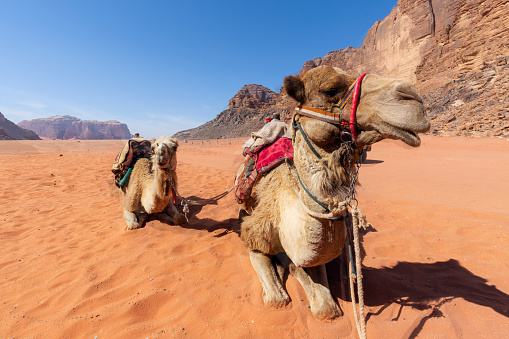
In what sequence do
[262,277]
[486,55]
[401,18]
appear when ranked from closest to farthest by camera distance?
[262,277] < [486,55] < [401,18]

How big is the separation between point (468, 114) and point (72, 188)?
2940cm

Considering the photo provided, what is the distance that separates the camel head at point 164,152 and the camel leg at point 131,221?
→ 1.23 metres

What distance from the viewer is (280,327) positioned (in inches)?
77.5

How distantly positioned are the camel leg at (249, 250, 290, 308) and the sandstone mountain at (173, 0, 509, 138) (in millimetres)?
1614

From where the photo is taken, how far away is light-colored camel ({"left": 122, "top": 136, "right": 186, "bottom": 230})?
3.57 m

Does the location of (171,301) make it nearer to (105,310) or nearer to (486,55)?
(105,310)

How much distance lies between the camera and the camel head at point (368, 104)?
4.37 ft

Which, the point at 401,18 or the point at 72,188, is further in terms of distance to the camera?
the point at 401,18

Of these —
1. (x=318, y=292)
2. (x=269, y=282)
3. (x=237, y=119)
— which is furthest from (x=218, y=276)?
(x=237, y=119)

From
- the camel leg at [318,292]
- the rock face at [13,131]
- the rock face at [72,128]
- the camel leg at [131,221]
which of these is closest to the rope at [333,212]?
the camel leg at [318,292]

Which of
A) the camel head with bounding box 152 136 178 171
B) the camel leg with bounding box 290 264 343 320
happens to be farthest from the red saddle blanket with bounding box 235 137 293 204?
the camel head with bounding box 152 136 178 171

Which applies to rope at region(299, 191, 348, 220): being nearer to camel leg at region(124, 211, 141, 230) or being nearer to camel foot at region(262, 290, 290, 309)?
camel foot at region(262, 290, 290, 309)

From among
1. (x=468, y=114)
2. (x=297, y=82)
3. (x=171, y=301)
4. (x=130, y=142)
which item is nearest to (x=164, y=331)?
(x=171, y=301)

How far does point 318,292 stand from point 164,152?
2705mm
